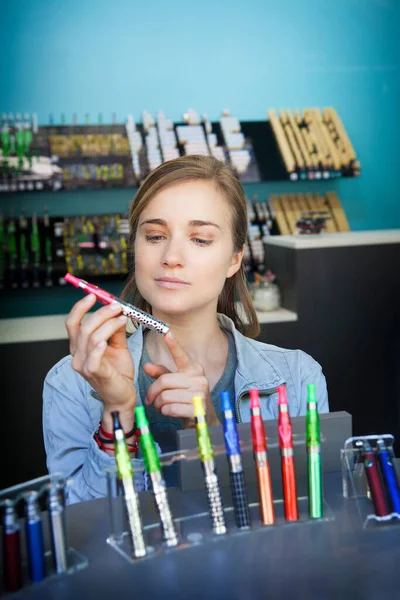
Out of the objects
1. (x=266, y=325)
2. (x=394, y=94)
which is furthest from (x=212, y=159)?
(x=394, y=94)

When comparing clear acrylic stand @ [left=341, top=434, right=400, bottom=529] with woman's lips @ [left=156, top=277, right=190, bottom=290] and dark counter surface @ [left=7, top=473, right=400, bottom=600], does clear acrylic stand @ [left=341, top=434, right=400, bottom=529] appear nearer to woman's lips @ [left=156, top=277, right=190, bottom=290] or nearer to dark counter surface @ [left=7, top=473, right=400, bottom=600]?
dark counter surface @ [left=7, top=473, right=400, bottom=600]

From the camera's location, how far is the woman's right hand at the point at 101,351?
1335 mm

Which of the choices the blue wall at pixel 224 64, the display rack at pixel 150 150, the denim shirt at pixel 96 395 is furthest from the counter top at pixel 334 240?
the denim shirt at pixel 96 395

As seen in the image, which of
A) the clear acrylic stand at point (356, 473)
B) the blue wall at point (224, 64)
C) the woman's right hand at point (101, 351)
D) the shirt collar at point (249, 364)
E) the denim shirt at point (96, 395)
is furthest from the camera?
the blue wall at point (224, 64)

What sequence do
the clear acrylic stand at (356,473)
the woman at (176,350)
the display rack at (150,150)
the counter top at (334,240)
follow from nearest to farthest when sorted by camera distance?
the clear acrylic stand at (356,473), the woman at (176,350), the counter top at (334,240), the display rack at (150,150)

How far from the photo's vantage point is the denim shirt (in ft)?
5.45

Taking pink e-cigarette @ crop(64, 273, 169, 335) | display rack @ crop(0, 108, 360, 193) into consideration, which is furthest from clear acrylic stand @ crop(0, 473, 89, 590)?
display rack @ crop(0, 108, 360, 193)

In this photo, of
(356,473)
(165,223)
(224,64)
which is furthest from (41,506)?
(224,64)

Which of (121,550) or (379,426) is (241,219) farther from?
(379,426)

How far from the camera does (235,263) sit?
6.39 ft

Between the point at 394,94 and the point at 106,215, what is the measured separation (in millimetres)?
2590

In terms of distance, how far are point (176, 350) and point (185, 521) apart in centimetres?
40

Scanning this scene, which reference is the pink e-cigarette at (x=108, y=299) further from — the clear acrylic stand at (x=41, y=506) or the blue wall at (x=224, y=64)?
the blue wall at (x=224, y=64)

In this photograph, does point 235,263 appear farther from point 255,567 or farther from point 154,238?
point 255,567
